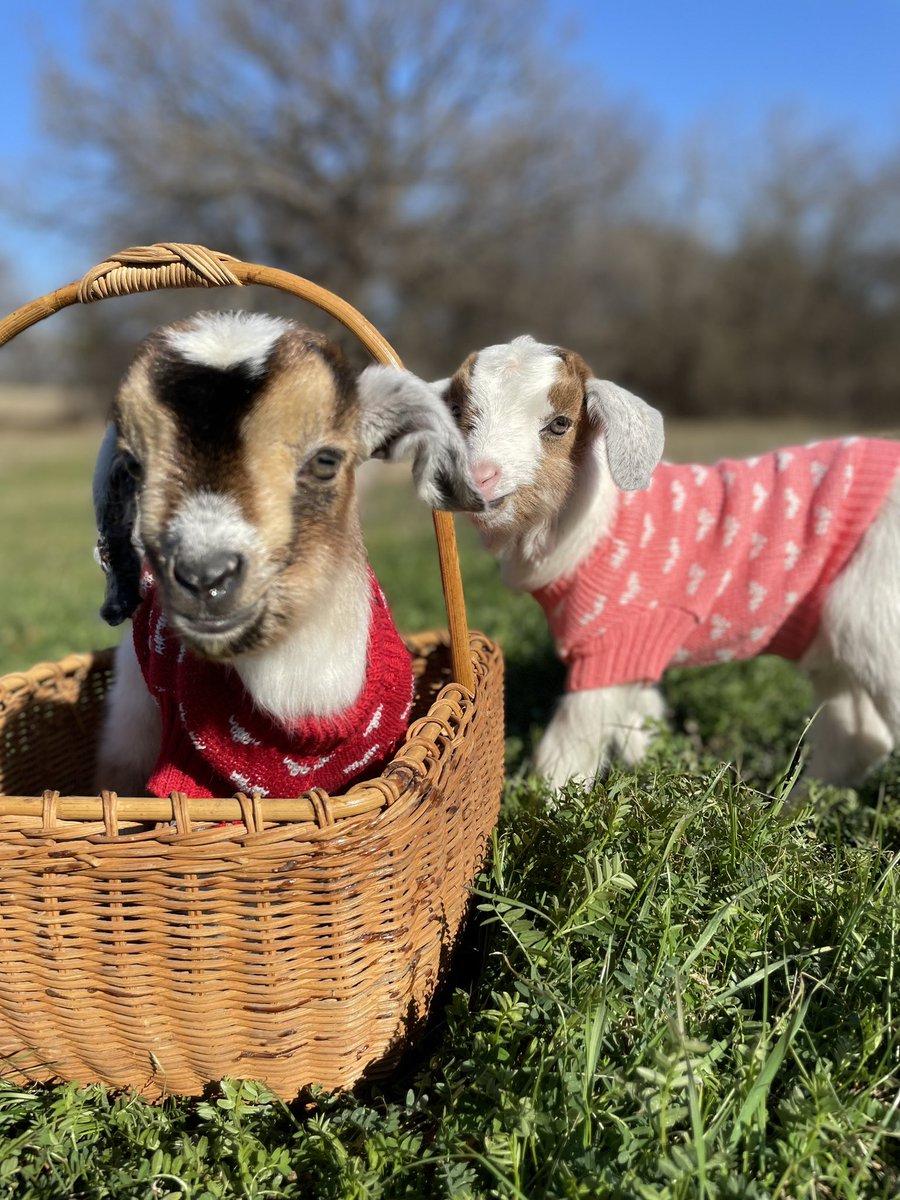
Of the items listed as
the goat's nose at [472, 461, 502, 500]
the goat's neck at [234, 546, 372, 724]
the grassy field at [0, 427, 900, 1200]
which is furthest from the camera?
the goat's nose at [472, 461, 502, 500]

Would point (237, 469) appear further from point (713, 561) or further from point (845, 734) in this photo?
point (845, 734)

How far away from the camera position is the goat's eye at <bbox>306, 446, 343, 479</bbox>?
198 centimetres

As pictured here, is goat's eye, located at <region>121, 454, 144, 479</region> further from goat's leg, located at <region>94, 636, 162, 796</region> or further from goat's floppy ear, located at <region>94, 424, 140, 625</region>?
goat's leg, located at <region>94, 636, 162, 796</region>

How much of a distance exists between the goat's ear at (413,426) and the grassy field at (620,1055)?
89 cm

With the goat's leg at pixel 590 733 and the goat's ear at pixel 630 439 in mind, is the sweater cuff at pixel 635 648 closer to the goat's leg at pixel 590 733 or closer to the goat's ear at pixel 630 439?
the goat's leg at pixel 590 733

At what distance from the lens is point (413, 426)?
2193mm

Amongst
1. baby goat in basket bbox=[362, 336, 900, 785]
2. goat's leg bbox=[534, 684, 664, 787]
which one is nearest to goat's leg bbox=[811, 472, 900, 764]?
baby goat in basket bbox=[362, 336, 900, 785]

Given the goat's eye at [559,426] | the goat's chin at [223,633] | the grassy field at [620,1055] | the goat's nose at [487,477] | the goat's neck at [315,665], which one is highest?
the goat's eye at [559,426]

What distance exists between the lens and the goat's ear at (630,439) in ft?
8.64

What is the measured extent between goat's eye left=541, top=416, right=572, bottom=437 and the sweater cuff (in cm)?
63

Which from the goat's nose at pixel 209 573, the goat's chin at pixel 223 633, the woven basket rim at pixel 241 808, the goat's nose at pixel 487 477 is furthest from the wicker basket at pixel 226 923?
the goat's nose at pixel 487 477

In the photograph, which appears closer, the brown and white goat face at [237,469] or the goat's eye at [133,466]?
the brown and white goat face at [237,469]

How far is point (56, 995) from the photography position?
191 centimetres

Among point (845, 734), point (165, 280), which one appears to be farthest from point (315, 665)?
point (845, 734)
